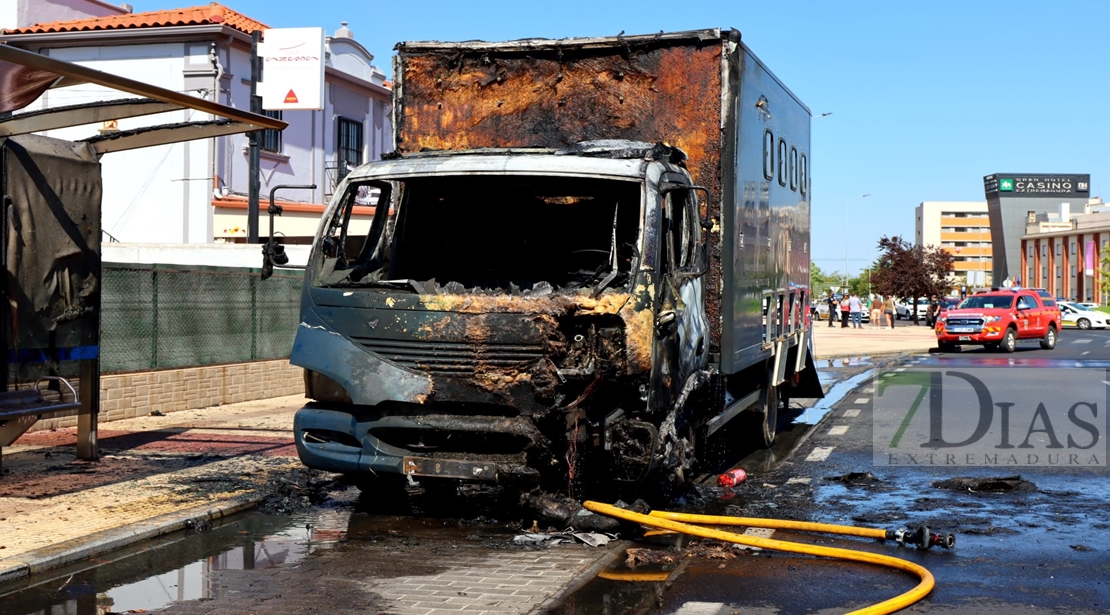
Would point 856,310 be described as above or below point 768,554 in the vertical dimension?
above

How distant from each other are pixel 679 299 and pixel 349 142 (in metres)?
29.2

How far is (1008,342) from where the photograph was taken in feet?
112

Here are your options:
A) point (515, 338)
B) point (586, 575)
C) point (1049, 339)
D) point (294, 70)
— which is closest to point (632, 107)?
point (515, 338)

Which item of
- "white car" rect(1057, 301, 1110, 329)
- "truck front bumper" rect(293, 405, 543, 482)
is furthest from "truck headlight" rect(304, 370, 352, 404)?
"white car" rect(1057, 301, 1110, 329)

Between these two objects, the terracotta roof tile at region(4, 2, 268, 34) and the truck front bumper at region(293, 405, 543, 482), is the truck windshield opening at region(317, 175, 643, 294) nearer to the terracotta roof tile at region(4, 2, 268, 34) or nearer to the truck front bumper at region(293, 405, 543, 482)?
the truck front bumper at region(293, 405, 543, 482)

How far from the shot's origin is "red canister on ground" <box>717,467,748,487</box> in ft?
33.6

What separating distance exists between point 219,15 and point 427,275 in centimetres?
2517

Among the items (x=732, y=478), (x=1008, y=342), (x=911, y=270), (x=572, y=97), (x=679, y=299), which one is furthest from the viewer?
(x=911, y=270)

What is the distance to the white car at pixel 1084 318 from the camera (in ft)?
202

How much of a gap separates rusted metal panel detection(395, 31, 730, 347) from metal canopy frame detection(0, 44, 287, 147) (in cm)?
133

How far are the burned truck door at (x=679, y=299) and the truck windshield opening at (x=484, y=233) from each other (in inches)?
18.7

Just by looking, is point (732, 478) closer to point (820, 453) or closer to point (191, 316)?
point (820, 453)

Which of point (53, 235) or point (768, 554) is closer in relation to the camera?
point (768, 554)

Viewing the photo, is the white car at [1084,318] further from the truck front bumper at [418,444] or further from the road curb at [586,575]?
the truck front bumper at [418,444]
